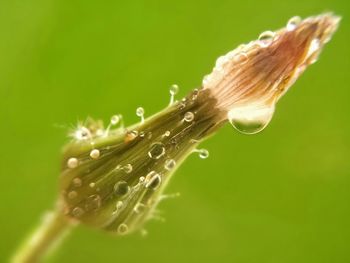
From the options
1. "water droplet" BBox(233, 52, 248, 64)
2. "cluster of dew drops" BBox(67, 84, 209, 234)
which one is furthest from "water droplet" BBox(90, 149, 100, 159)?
"water droplet" BBox(233, 52, 248, 64)

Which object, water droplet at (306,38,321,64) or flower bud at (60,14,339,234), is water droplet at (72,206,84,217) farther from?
water droplet at (306,38,321,64)

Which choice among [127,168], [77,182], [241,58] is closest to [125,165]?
[127,168]

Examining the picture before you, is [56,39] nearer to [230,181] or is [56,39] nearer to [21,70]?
[21,70]

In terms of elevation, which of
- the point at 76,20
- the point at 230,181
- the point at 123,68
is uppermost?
the point at 76,20

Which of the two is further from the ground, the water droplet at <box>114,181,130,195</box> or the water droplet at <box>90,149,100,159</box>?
the water droplet at <box>90,149,100,159</box>

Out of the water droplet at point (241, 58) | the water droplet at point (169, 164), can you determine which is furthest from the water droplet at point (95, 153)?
the water droplet at point (241, 58)

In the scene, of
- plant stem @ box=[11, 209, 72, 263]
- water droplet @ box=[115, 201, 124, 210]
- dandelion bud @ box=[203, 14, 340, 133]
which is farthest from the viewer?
plant stem @ box=[11, 209, 72, 263]

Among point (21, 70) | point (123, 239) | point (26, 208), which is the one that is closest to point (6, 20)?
point (21, 70)

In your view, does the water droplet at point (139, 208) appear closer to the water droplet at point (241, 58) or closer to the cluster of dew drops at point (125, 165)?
the cluster of dew drops at point (125, 165)
